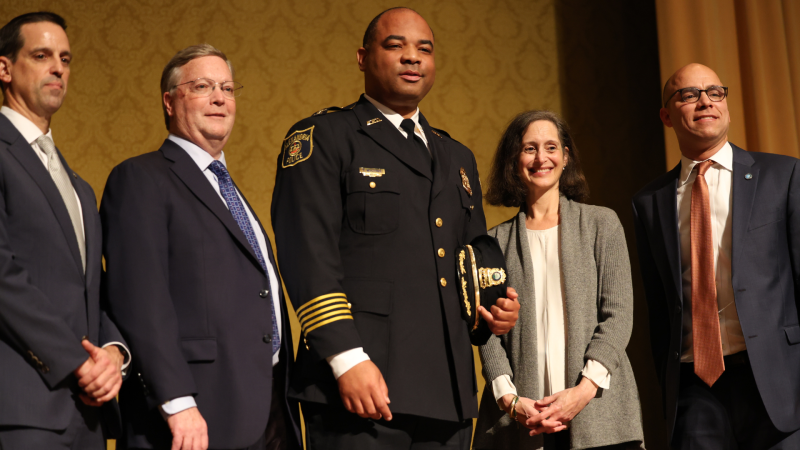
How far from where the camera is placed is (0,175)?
4.96 ft

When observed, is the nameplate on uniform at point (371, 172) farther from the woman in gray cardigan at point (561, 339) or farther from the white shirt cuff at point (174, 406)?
the woman in gray cardigan at point (561, 339)

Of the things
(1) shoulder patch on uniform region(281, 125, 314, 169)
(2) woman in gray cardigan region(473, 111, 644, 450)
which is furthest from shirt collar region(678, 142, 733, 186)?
(1) shoulder patch on uniform region(281, 125, 314, 169)

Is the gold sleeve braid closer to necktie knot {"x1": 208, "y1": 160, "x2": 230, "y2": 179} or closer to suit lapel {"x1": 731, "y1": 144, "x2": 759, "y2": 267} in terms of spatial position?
necktie knot {"x1": 208, "y1": 160, "x2": 230, "y2": 179}

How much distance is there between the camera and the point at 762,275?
213 cm

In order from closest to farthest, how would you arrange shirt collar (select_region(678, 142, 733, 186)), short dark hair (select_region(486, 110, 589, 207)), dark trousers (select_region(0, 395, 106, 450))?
dark trousers (select_region(0, 395, 106, 450)) → shirt collar (select_region(678, 142, 733, 186)) → short dark hair (select_region(486, 110, 589, 207))

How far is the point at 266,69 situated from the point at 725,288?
9.28 feet

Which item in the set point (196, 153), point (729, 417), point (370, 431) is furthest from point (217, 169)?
point (729, 417)

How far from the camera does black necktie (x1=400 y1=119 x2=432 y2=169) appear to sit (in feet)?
6.04

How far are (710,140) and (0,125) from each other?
199 centimetres

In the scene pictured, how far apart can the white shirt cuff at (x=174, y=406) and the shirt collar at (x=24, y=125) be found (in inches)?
26.0

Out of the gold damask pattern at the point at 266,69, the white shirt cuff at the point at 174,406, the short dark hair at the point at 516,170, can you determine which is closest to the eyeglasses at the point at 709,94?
the short dark hair at the point at 516,170

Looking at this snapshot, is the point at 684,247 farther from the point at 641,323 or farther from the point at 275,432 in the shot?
the point at 641,323

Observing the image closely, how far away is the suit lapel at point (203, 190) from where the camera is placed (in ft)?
5.74

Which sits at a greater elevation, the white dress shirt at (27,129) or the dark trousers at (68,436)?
the white dress shirt at (27,129)
